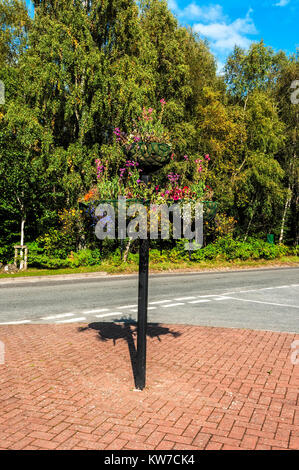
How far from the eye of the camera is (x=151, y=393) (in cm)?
493

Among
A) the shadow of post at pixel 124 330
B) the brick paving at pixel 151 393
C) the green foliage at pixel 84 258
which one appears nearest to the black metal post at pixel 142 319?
the brick paving at pixel 151 393

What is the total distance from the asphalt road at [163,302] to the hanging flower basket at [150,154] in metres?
4.67

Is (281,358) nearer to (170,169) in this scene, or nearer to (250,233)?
(170,169)

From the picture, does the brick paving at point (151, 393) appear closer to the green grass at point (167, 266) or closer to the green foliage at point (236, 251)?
the green grass at point (167, 266)

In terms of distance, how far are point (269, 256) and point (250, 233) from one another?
4034mm

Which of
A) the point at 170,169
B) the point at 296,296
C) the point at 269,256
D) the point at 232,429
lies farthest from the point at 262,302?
the point at 269,256

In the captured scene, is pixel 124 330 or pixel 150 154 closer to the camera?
pixel 150 154

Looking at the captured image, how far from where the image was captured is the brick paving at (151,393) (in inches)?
152

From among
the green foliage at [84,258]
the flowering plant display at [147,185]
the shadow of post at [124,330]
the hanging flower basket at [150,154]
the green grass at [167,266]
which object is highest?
the flowering plant display at [147,185]

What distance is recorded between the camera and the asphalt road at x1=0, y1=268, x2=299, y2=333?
9.07 meters

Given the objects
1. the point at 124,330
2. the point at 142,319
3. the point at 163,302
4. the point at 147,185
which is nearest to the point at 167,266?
the point at 163,302

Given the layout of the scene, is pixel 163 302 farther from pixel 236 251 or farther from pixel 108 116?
pixel 236 251

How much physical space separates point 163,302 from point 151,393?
21.0 ft

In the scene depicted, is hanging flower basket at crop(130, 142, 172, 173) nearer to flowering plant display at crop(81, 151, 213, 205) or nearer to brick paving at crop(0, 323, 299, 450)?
flowering plant display at crop(81, 151, 213, 205)
